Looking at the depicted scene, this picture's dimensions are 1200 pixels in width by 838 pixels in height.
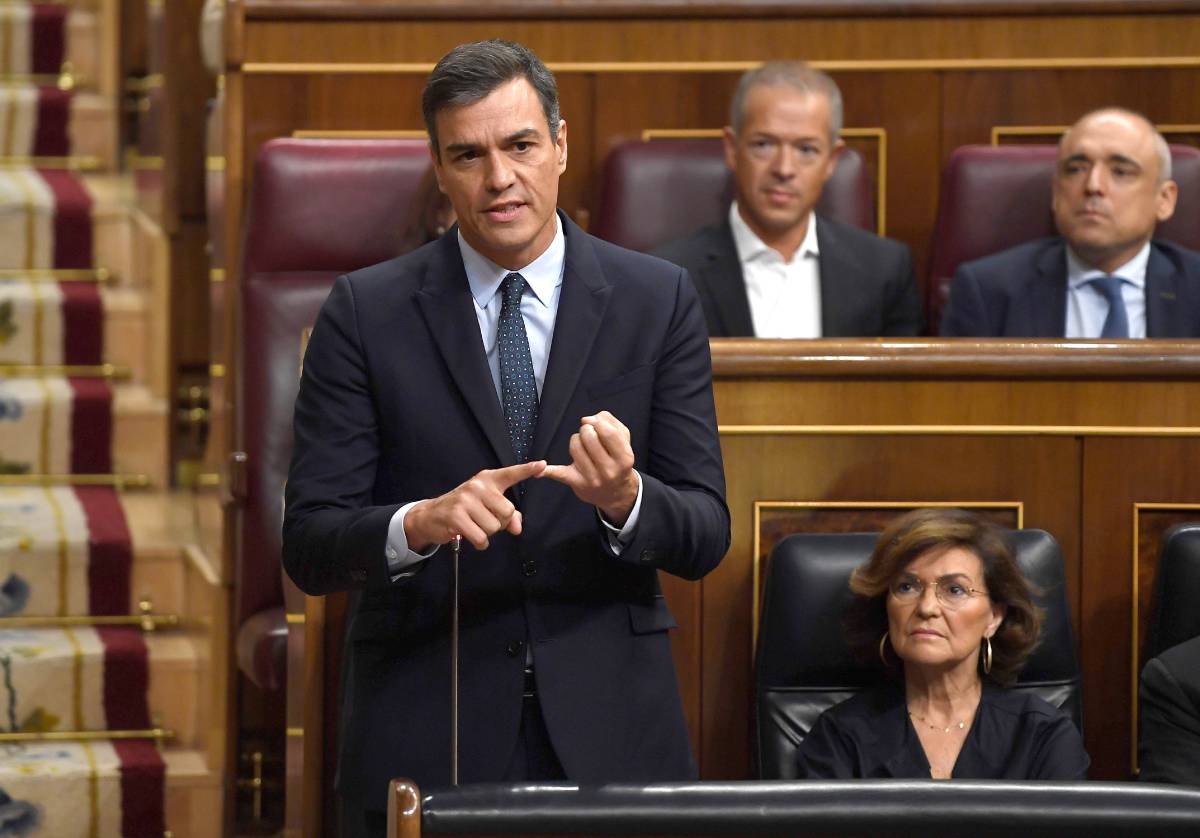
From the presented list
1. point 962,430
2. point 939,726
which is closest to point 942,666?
point 939,726

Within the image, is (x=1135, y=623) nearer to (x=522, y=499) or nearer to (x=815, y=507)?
(x=815, y=507)

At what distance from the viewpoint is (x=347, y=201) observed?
1.32 meters

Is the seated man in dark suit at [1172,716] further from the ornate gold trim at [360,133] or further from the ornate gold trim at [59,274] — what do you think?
the ornate gold trim at [59,274]

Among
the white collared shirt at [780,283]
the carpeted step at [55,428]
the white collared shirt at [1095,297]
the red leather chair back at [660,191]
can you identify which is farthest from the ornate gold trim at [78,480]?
the white collared shirt at [1095,297]

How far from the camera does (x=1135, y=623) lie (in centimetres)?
105

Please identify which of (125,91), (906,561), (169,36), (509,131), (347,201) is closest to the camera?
(509,131)

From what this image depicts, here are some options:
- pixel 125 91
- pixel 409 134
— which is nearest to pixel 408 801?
pixel 409 134

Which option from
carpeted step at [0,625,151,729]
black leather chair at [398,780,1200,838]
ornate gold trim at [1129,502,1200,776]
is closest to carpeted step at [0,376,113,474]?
carpeted step at [0,625,151,729]

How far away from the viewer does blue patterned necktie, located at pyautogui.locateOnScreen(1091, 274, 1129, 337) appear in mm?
1350

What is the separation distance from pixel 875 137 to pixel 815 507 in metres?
0.57

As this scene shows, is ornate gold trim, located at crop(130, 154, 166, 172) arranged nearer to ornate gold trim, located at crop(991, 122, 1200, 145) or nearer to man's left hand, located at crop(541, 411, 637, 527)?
ornate gold trim, located at crop(991, 122, 1200, 145)

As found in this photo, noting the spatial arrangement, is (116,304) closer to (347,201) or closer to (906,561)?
(347,201)

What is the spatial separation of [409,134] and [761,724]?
68 cm

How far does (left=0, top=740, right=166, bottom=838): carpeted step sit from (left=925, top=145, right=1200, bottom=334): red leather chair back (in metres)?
0.68
